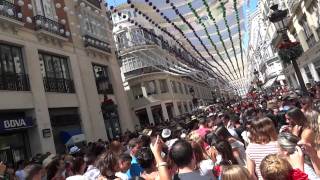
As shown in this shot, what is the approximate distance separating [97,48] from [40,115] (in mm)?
8062

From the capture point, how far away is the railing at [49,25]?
62.8 ft

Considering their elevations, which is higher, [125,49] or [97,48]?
[125,49]

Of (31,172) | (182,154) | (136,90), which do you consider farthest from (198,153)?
(136,90)

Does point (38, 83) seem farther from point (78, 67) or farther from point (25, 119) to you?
point (78, 67)

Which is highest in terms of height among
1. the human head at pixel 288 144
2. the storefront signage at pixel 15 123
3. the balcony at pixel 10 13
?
the balcony at pixel 10 13

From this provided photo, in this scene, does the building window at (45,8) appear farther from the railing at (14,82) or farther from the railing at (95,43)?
the railing at (14,82)

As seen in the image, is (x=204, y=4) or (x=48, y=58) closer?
(x=204, y=4)

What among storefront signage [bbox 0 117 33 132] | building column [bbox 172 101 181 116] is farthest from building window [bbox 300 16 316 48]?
storefront signage [bbox 0 117 33 132]

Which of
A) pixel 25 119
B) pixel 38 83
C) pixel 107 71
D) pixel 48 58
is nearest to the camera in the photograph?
pixel 25 119

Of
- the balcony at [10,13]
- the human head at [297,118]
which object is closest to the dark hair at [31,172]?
the human head at [297,118]

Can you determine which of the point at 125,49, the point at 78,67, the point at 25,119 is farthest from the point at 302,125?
the point at 125,49

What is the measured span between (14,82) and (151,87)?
28498mm

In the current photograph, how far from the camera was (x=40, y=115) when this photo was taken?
58.5 ft

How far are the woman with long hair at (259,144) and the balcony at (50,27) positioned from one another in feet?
51.0
